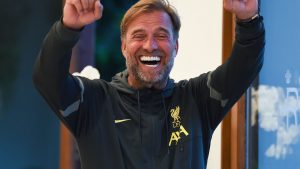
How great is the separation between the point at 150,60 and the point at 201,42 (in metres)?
0.86

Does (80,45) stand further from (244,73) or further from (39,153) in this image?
(244,73)

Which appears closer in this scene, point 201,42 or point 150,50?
point 150,50

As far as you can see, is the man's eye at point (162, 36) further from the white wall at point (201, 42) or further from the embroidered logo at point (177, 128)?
the white wall at point (201, 42)

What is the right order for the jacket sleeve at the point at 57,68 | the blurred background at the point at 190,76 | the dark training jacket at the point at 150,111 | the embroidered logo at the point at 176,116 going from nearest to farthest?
the jacket sleeve at the point at 57,68
the dark training jacket at the point at 150,111
the embroidered logo at the point at 176,116
the blurred background at the point at 190,76

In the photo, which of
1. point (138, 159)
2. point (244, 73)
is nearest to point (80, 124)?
point (138, 159)

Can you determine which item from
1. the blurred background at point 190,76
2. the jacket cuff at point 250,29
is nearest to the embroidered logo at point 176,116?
the jacket cuff at point 250,29

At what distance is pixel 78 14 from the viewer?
37.5 inches

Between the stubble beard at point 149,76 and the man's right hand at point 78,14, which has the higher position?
the man's right hand at point 78,14

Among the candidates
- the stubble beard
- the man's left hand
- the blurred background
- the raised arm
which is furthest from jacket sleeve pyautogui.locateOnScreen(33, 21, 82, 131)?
the blurred background

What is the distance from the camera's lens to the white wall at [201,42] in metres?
1.89

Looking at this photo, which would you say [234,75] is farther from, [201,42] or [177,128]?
[201,42]

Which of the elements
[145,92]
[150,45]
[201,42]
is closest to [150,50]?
[150,45]

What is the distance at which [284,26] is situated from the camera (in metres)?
1.79

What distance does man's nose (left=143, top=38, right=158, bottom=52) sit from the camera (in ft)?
3.85
